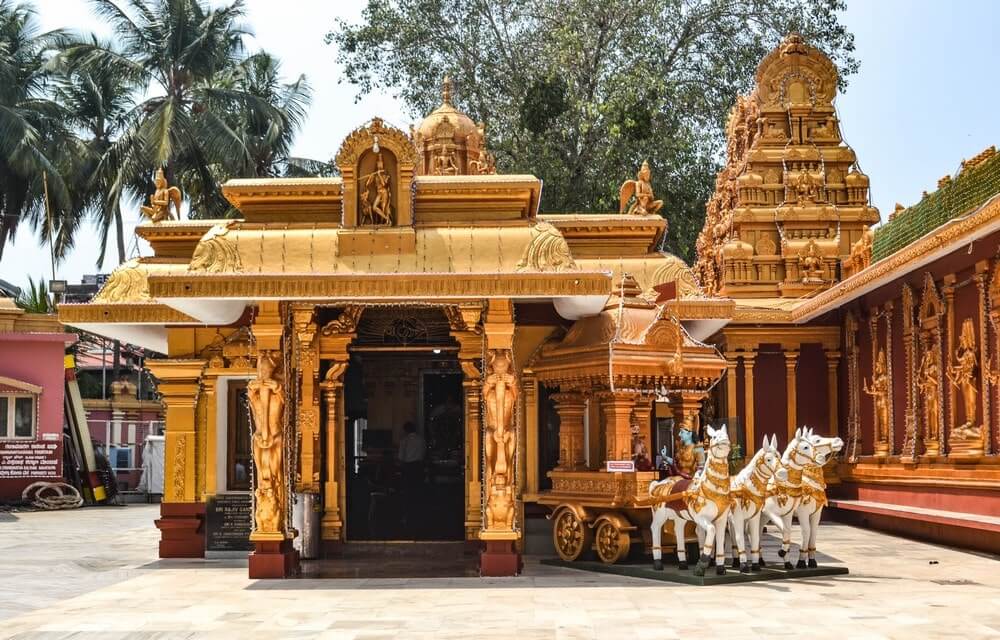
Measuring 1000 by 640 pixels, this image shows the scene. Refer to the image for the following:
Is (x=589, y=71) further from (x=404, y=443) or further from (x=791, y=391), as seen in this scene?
(x=404, y=443)

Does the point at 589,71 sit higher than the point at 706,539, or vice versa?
the point at 589,71

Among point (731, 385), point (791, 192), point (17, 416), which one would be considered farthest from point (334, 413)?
point (17, 416)

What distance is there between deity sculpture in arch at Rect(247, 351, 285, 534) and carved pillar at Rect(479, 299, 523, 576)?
2010 mm

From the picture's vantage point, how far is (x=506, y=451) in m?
12.5

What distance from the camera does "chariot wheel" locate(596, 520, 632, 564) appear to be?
43.1 feet

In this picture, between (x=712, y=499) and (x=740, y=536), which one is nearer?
(x=712, y=499)

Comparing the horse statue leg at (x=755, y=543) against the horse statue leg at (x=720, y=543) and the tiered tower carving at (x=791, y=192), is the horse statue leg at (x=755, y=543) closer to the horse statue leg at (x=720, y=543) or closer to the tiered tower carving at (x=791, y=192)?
the horse statue leg at (x=720, y=543)

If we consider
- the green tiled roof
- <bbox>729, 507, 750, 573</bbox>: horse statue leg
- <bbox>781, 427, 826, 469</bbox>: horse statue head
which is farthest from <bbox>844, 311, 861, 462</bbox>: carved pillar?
<bbox>729, 507, 750, 573</bbox>: horse statue leg

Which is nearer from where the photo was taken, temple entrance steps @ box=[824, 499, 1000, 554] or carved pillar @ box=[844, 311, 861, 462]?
temple entrance steps @ box=[824, 499, 1000, 554]

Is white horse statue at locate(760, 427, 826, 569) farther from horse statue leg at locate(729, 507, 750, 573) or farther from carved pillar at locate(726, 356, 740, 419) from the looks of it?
carved pillar at locate(726, 356, 740, 419)

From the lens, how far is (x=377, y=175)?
1299 centimetres

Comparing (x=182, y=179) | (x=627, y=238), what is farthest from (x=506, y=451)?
(x=182, y=179)

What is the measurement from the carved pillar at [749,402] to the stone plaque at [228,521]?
11115mm

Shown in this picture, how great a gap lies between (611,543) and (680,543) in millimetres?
850
